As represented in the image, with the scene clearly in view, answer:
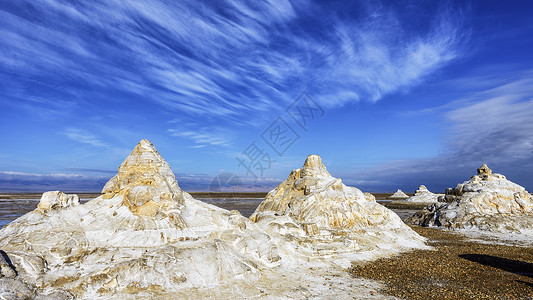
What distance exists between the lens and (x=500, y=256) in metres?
15.8

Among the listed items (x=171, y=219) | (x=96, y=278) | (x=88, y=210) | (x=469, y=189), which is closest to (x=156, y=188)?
(x=171, y=219)

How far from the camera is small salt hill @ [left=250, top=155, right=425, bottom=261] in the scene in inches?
623

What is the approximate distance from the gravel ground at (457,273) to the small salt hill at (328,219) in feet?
5.74

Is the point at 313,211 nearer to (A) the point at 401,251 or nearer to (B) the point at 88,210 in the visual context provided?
(A) the point at 401,251

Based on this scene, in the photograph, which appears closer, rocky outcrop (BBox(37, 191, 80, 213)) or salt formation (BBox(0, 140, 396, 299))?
salt formation (BBox(0, 140, 396, 299))

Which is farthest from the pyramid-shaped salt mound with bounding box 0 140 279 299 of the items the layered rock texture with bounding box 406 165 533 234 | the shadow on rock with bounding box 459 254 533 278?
the layered rock texture with bounding box 406 165 533 234

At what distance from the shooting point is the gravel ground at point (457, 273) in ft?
33.4

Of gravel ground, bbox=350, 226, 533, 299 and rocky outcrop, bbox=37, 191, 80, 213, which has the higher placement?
rocky outcrop, bbox=37, 191, 80, 213

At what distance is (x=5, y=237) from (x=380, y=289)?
12775mm

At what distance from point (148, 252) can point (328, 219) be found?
1097 cm

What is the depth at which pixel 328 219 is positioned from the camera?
18.6 metres

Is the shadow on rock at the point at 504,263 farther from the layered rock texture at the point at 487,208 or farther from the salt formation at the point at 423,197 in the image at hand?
the salt formation at the point at 423,197

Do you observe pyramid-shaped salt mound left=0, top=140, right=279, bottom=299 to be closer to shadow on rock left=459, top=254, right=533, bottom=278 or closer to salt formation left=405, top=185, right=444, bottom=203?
shadow on rock left=459, top=254, right=533, bottom=278

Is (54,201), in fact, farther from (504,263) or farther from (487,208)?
(487,208)
